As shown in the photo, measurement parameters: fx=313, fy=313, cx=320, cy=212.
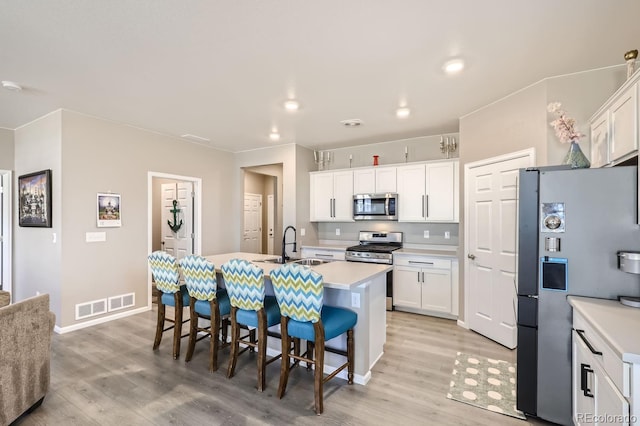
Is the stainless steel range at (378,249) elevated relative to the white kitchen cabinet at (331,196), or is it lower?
lower

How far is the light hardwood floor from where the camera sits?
87.2 inches

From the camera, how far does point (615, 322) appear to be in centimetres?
154

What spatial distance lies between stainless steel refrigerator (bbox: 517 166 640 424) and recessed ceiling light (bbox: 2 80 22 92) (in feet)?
14.6

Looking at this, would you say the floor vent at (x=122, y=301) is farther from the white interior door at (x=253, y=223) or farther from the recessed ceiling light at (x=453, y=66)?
the recessed ceiling light at (x=453, y=66)

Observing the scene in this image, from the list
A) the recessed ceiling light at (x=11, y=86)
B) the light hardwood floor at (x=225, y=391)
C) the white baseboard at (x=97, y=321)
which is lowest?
the light hardwood floor at (x=225, y=391)

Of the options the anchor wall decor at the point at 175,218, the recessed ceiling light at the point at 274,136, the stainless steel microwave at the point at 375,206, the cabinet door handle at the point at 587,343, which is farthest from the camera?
the anchor wall decor at the point at 175,218

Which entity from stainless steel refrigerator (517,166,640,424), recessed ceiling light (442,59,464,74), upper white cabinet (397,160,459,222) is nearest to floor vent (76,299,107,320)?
upper white cabinet (397,160,459,222)

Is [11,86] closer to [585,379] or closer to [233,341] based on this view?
[233,341]

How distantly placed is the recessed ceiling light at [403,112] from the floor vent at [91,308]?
4541 millimetres

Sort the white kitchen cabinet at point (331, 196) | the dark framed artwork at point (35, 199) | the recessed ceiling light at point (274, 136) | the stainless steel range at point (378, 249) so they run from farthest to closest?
1. the white kitchen cabinet at point (331, 196)
2. the recessed ceiling light at point (274, 136)
3. the stainless steel range at point (378, 249)
4. the dark framed artwork at point (35, 199)

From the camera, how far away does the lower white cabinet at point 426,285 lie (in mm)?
4316

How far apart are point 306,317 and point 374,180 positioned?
3.36m

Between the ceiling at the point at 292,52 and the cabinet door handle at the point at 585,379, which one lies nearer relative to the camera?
the cabinet door handle at the point at 585,379

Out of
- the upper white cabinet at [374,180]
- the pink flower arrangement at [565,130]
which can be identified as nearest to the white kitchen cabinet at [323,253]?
the upper white cabinet at [374,180]
